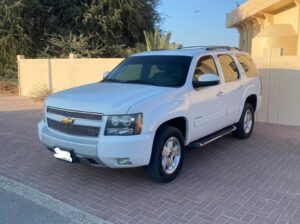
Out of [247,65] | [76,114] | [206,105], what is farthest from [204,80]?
[247,65]

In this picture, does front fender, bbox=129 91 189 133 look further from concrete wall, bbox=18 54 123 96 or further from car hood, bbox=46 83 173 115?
concrete wall, bbox=18 54 123 96

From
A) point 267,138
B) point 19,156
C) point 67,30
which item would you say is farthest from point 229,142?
point 67,30

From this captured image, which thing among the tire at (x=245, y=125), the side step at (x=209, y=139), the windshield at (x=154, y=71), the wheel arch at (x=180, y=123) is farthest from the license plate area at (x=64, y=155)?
the tire at (x=245, y=125)

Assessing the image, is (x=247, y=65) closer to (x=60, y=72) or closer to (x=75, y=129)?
(x=75, y=129)

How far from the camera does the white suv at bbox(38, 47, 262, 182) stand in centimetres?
454

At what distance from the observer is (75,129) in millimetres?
4820

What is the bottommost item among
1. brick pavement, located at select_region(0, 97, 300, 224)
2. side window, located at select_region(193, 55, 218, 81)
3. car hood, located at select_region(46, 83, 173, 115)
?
brick pavement, located at select_region(0, 97, 300, 224)

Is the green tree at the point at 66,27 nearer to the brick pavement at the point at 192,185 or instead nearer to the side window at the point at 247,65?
the side window at the point at 247,65

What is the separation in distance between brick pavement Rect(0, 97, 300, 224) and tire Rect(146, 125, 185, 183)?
0.54 ft

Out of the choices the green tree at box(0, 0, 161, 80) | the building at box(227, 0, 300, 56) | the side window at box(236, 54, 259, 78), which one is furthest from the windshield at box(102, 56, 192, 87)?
the green tree at box(0, 0, 161, 80)

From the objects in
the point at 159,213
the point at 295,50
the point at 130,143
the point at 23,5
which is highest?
the point at 23,5

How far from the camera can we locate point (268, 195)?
474cm

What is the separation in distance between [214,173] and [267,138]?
110 inches

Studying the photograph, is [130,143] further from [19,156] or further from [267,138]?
[267,138]
